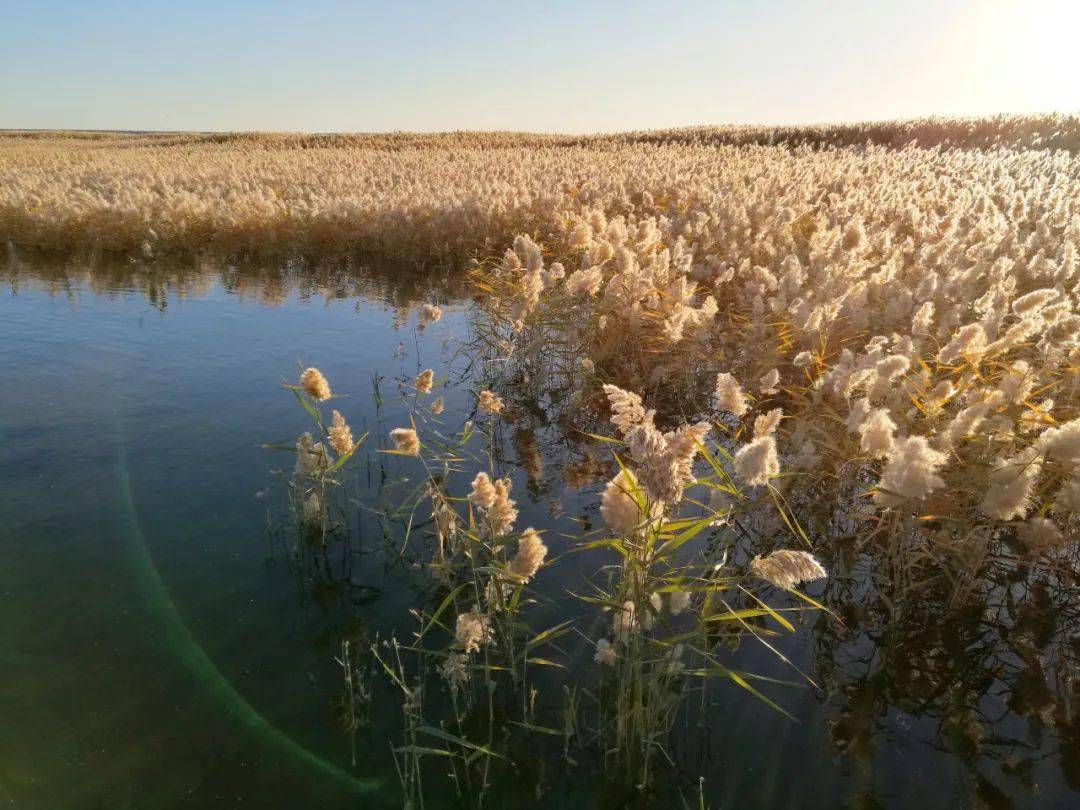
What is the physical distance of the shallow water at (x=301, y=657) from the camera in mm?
2434

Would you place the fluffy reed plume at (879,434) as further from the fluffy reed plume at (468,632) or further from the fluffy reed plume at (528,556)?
the fluffy reed plume at (468,632)

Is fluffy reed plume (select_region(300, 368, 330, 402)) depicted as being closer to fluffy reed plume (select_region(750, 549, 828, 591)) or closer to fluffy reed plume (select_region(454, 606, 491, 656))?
fluffy reed plume (select_region(454, 606, 491, 656))

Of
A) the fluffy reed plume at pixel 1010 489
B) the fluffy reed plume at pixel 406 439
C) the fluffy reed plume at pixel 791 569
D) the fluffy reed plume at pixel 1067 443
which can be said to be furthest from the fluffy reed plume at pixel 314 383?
the fluffy reed plume at pixel 1067 443

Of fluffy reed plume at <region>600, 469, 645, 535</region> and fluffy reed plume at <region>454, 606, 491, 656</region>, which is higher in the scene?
fluffy reed plume at <region>600, 469, 645, 535</region>

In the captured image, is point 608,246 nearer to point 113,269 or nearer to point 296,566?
point 296,566

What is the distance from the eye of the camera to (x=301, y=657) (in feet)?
9.75

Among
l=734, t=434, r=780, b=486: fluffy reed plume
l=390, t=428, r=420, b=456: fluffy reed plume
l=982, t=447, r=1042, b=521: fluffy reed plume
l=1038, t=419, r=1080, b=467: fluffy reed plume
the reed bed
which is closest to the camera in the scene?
l=734, t=434, r=780, b=486: fluffy reed plume

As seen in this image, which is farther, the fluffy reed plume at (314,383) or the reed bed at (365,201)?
the reed bed at (365,201)

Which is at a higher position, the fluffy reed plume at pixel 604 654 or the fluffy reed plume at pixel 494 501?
the fluffy reed plume at pixel 494 501

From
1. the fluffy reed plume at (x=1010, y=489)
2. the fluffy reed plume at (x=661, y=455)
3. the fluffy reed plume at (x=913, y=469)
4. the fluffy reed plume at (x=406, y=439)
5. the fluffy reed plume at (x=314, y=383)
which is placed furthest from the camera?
the fluffy reed plume at (x=314, y=383)

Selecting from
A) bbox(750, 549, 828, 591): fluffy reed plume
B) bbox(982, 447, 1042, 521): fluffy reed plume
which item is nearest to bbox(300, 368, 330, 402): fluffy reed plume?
bbox(750, 549, 828, 591): fluffy reed plume

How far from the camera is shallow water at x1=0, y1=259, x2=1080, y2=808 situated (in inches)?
95.8

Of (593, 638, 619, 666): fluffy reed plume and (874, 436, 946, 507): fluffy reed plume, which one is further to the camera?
(593, 638, 619, 666): fluffy reed plume

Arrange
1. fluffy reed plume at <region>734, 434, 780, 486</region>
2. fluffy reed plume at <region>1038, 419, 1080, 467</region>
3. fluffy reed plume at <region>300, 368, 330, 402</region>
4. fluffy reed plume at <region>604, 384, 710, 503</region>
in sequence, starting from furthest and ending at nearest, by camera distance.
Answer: fluffy reed plume at <region>300, 368, 330, 402</region> → fluffy reed plume at <region>1038, 419, 1080, 467</region> → fluffy reed plume at <region>734, 434, 780, 486</region> → fluffy reed plume at <region>604, 384, 710, 503</region>
